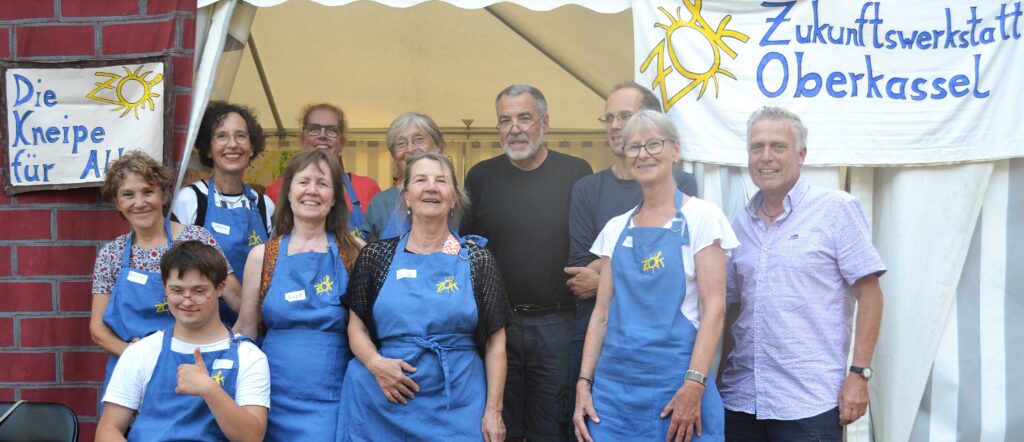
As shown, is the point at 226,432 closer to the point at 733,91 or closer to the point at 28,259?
the point at 28,259

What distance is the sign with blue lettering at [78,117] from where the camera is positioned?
Result: 3.55m

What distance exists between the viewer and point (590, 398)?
2908mm

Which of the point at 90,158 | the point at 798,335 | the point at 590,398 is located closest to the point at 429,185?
the point at 590,398

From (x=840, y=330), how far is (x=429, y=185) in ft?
4.79

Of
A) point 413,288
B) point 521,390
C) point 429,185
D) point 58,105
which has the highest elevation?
point 58,105

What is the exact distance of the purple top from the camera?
2832 millimetres

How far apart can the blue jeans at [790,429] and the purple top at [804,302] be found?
0.09 feet

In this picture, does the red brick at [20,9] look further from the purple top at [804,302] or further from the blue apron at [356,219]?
the purple top at [804,302]

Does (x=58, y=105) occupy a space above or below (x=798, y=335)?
above

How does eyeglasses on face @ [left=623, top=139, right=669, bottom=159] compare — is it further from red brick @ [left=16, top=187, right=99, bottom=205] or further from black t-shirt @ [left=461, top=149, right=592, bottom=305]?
red brick @ [left=16, top=187, right=99, bottom=205]

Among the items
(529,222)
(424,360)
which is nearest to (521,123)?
(529,222)

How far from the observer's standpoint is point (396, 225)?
3301 mm

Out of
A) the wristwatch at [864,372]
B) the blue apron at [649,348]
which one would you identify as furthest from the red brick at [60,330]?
the wristwatch at [864,372]

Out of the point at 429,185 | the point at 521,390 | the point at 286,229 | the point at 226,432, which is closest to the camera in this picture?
the point at 226,432
